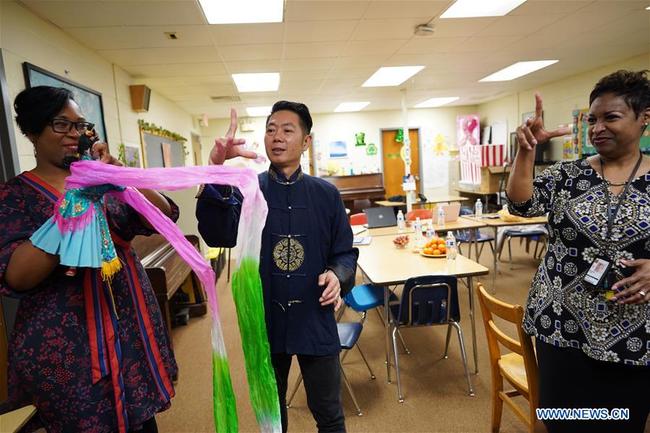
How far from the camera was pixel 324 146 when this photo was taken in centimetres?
942

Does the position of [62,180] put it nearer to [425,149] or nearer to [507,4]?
[507,4]

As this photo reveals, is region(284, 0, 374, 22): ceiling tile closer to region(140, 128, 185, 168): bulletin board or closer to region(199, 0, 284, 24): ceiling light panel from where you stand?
region(199, 0, 284, 24): ceiling light panel

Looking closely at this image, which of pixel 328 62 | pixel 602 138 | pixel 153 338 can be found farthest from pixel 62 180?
pixel 328 62

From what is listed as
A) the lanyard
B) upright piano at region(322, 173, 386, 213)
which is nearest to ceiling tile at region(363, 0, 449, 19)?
the lanyard

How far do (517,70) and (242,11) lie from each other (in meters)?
4.93

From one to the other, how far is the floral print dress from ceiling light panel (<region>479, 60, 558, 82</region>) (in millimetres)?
6252

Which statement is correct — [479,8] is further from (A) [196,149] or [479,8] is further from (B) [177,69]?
(A) [196,149]

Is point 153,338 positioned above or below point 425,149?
below

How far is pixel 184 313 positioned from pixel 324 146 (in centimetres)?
647

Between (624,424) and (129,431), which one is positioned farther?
(624,424)

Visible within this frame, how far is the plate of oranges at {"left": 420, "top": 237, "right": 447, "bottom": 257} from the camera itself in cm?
296

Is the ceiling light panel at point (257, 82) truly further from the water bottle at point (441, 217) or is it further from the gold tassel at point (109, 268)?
the gold tassel at point (109, 268)

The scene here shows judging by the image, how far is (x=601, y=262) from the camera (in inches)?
45.8

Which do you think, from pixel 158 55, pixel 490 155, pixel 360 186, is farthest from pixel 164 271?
pixel 490 155
